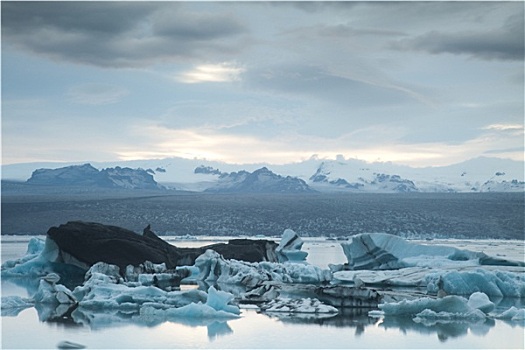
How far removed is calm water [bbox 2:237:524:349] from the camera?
10.2 metres

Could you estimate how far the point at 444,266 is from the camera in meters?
19.3

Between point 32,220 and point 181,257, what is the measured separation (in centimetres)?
2890

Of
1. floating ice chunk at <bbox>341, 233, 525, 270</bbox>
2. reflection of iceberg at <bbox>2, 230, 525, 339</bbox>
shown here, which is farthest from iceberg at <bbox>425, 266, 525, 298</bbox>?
floating ice chunk at <bbox>341, 233, 525, 270</bbox>

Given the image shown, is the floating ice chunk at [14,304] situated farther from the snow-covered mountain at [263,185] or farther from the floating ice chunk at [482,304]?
the snow-covered mountain at [263,185]

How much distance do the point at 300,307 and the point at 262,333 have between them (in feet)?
7.27

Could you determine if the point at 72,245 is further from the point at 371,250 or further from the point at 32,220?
the point at 32,220

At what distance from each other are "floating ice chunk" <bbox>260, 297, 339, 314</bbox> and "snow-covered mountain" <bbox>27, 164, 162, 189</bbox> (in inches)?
3150

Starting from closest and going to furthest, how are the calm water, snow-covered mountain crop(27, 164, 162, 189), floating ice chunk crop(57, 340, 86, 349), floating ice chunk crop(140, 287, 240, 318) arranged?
floating ice chunk crop(57, 340, 86, 349)
the calm water
floating ice chunk crop(140, 287, 240, 318)
snow-covered mountain crop(27, 164, 162, 189)

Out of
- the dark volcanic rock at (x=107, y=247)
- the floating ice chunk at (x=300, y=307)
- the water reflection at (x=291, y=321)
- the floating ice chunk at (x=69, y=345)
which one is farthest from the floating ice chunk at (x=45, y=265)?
the floating ice chunk at (x=69, y=345)

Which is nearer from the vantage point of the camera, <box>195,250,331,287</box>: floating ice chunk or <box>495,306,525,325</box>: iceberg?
<box>495,306,525,325</box>: iceberg

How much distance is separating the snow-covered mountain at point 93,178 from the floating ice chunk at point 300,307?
80.0 metres

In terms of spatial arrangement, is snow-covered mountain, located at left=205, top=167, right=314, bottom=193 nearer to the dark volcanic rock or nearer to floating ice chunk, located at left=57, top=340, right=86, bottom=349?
the dark volcanic rock

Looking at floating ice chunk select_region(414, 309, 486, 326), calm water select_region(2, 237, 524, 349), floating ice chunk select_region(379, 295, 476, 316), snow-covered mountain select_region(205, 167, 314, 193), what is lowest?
calm water select_region(2, 237, 524, 349)

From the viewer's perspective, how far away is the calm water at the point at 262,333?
10.2 m
